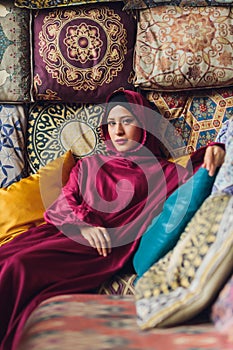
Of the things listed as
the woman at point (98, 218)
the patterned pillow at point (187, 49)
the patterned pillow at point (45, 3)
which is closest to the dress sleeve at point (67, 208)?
the woman at point (98, 218)

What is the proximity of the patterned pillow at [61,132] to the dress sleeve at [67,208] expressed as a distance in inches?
8.5

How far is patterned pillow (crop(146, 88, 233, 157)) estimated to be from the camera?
2.17 m

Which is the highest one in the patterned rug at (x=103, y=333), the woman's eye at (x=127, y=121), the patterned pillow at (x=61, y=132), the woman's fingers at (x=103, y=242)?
the woman's eye at (x=127, y=121)

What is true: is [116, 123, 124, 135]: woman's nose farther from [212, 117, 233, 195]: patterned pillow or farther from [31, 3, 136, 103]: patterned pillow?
[212, 117, 233, 195]: patterned pillow

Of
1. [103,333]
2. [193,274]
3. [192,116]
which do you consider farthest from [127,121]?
[103,333]

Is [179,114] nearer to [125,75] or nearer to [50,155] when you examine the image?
[125,75]

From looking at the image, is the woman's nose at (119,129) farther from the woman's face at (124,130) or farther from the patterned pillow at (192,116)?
the patterned pillow at (192,116)

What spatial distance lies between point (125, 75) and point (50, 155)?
469 millimetres

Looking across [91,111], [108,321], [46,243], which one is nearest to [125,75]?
[91,111]

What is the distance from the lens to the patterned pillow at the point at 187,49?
6.89 ft

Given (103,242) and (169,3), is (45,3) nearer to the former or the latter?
(169,3)

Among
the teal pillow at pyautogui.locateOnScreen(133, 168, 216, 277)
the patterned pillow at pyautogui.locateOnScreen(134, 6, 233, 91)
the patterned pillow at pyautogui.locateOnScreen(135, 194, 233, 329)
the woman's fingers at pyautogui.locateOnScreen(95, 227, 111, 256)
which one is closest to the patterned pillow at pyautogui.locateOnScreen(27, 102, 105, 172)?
the patterned pillow at pyautogui.locateOnScreen(134, 6, 233, 91)

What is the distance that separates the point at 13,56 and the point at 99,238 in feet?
3.02

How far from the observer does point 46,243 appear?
5.82ft
